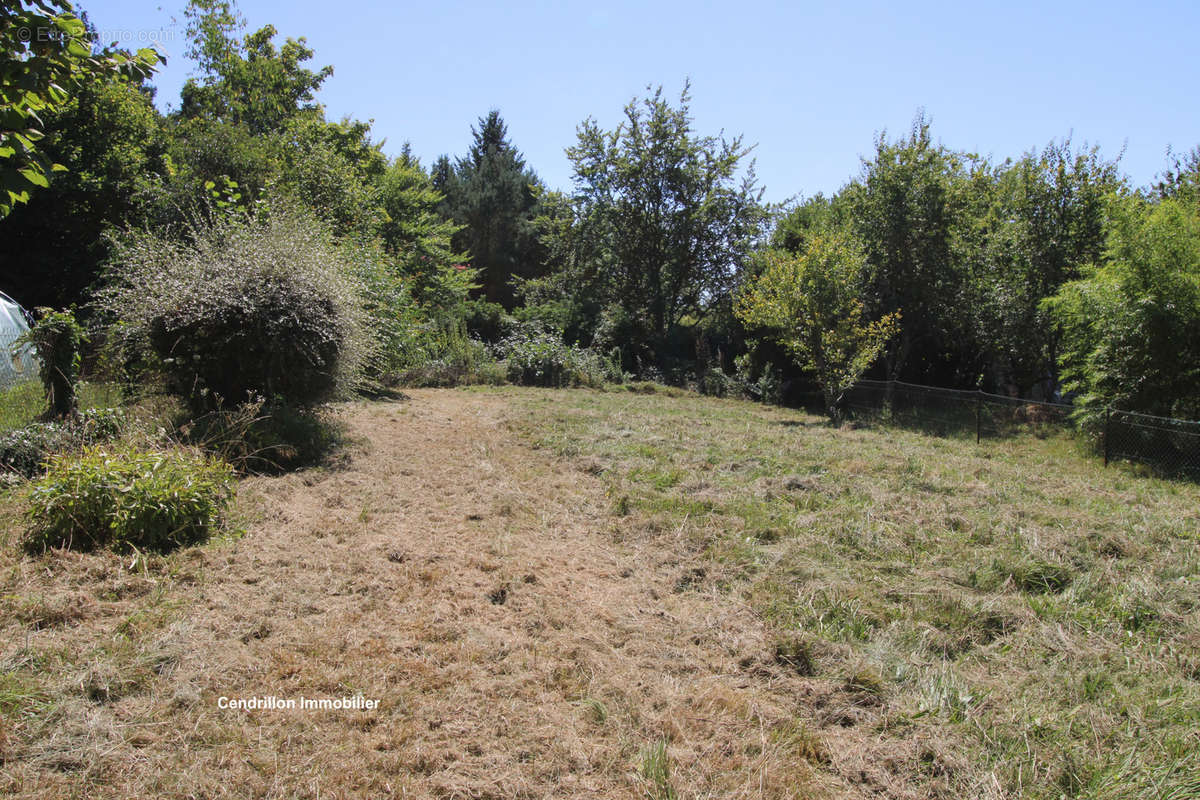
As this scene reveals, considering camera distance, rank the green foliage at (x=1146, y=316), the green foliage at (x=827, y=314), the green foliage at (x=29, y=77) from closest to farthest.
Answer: the green foliage at (x=29, y=77) → the green foliage at (x=1146, y=316) → the green foliage at (x=827, y=314)

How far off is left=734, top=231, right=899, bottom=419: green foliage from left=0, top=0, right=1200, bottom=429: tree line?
0.05 meters

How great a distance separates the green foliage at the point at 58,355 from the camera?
536 cm

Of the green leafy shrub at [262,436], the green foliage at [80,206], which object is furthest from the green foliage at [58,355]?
the green foliage at [80,206]

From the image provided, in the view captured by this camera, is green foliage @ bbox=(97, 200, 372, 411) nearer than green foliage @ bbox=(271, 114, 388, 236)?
Yes

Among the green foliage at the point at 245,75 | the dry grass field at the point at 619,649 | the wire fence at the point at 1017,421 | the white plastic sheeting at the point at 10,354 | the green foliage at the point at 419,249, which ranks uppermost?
the green foliage at the point at 245,75

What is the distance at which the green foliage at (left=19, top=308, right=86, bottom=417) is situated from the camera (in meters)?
5.36

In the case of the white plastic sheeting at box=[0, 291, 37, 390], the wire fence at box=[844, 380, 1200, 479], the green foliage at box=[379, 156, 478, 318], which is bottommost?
the white plastic sheeting at box=[0, 291, 37, 390]

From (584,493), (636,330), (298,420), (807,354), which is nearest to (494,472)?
(584,493)

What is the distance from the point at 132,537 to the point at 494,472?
10.7ft

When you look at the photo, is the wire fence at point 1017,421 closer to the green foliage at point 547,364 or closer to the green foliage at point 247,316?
the green foliage at point 547,364

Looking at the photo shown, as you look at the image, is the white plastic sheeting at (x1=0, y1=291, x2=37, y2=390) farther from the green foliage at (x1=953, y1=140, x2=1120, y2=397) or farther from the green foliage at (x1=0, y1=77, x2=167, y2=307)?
the green foliage at (x1=953, y1=140, x2=1120, y2=397)

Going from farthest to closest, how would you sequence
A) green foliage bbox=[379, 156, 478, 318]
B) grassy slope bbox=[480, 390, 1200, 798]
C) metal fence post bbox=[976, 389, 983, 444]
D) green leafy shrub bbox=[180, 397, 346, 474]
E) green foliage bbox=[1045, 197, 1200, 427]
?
green foliage bbox=[379, 156, 478, 318] → metal fence post bbox=[976, 389, 983, 444] → green foliage bbox=[1045, 197, 1200, 427] → green leafy shrub bbox=[180, 397, 346, 474] → grassy slope bbox=[480, 390, 1200, 798]

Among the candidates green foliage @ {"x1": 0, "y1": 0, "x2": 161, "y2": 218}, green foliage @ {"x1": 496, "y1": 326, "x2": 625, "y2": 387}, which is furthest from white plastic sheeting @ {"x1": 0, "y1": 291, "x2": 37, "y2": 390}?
green foliage @ {"x1": 496, "y1": 326, "x2": 625, "y2": 387}

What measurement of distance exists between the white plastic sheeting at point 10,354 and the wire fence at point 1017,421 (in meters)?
12.9
